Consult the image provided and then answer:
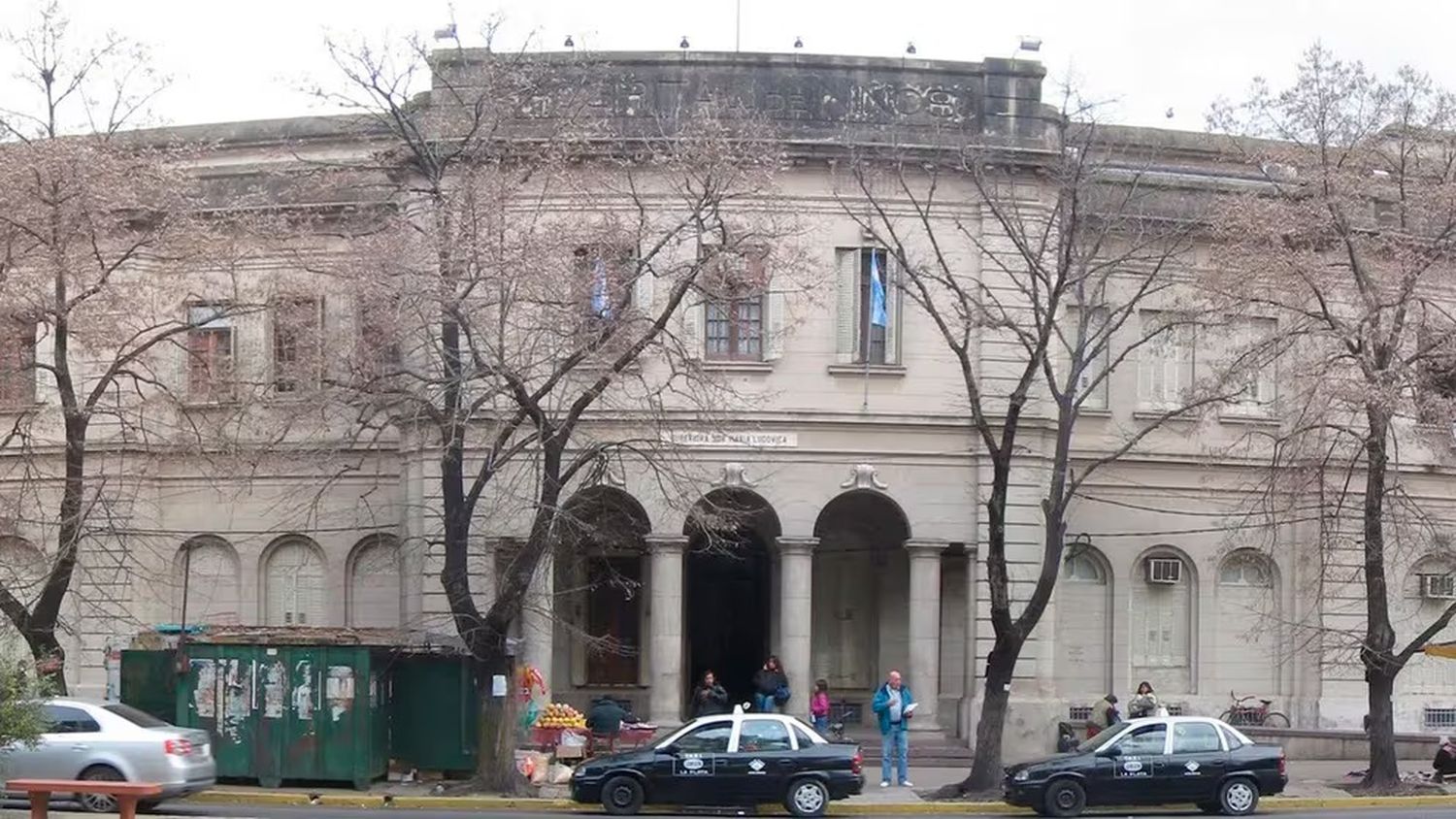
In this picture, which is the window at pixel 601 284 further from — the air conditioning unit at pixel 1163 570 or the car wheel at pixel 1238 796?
the air conditioning unit at pixel 1163 570

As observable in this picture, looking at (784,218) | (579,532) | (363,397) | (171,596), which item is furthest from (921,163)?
(171,596)

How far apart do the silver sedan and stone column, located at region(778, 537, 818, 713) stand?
12442 mm

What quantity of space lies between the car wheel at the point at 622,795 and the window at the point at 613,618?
11.3 metres

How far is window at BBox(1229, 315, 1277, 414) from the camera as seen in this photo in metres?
32.2

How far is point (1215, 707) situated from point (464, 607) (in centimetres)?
1664

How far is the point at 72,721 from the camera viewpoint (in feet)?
84.6

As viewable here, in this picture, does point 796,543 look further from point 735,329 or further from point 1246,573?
point 1246,573

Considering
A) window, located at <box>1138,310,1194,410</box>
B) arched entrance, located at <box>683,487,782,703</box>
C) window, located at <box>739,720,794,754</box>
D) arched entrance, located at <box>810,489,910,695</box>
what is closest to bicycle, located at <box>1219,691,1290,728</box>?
window, located at <box>1138,310,1194,410</box>

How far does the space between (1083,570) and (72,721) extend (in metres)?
19.9

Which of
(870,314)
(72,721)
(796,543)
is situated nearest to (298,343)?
(72,721)

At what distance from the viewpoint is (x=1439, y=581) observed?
133 ft

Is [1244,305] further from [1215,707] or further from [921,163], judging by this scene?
[1215,707]

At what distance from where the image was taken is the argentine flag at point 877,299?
1395 inches

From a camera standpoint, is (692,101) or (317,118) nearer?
(692,101)
